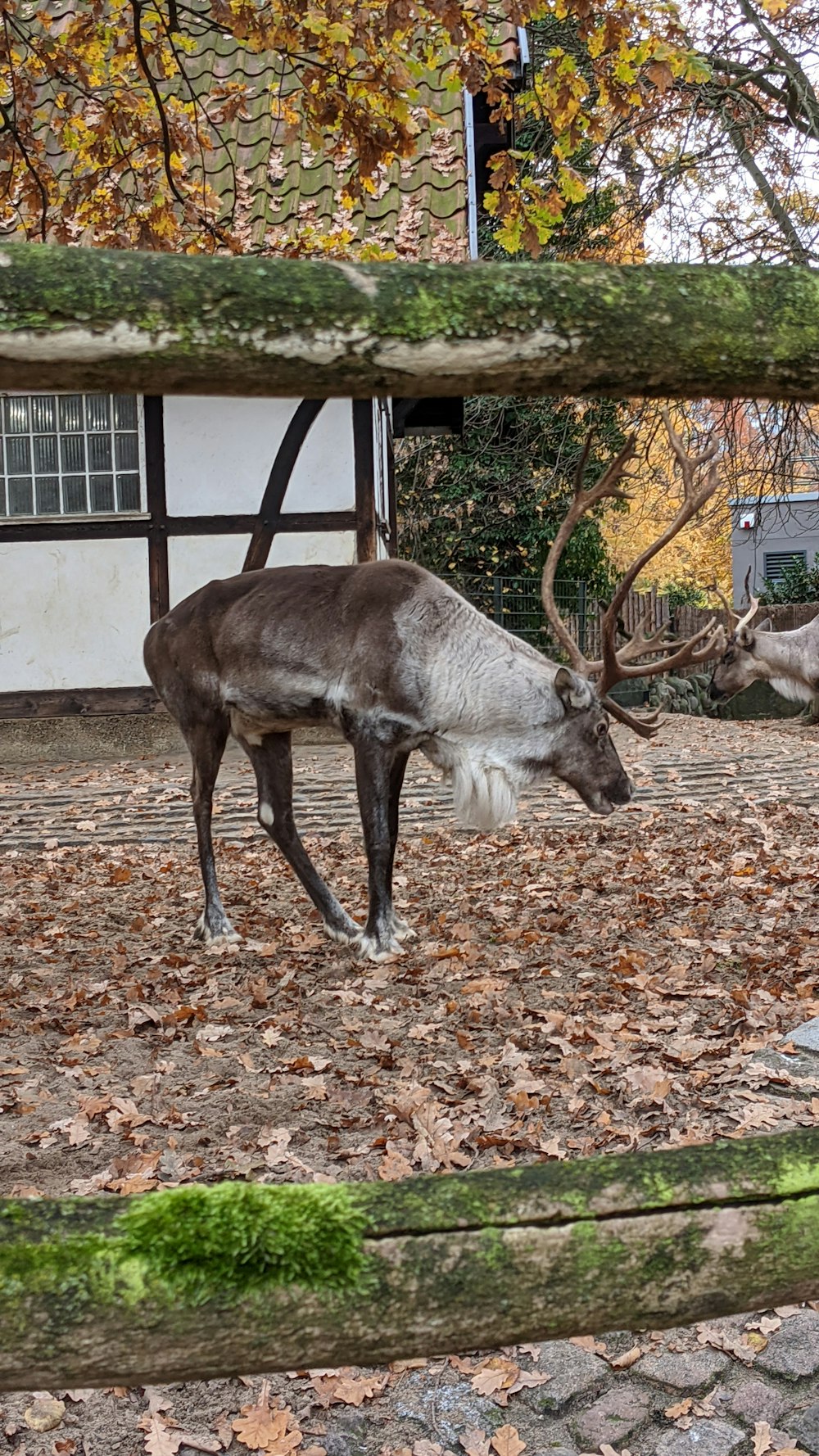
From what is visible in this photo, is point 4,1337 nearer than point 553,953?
Yes

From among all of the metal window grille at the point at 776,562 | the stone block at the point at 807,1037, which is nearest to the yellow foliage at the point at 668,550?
the metal window grille at the point at 776,562

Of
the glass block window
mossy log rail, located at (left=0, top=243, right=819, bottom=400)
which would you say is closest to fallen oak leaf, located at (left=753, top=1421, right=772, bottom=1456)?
mossy log rail, located at (left=0, top=243, right=819, bottom=400)

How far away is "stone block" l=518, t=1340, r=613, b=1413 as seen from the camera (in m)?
2.71

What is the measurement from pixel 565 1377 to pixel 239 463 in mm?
10609

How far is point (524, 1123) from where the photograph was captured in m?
3.96

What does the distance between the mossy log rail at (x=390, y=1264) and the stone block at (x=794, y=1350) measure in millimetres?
1796

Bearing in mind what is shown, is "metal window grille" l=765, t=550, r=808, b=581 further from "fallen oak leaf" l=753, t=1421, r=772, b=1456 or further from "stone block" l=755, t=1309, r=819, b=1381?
"fallen oak leaf" l=753, t=1421, r=772, b=1456

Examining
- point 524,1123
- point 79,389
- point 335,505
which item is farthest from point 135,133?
point 79,389

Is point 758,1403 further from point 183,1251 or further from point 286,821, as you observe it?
point 286,821

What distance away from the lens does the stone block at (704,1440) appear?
2.56 m

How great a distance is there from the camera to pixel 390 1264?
1.15m

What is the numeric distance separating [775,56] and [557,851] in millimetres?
7803

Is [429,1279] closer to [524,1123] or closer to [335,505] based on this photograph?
[524,1123]

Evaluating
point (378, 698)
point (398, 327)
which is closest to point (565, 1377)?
point (398, 327)
